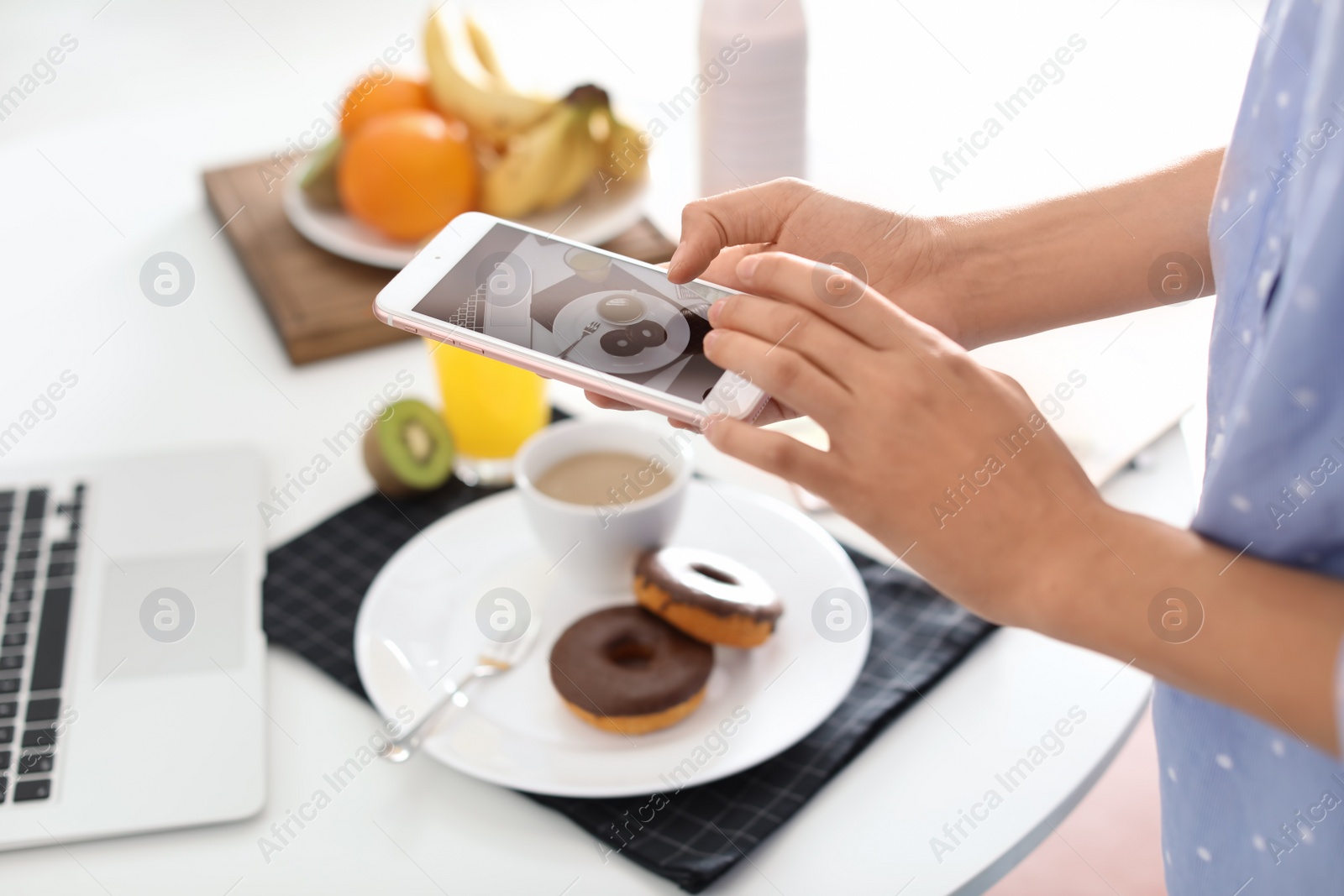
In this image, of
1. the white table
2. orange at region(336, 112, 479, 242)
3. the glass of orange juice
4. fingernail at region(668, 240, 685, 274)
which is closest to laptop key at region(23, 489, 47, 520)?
the white table

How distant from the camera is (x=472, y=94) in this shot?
1.34 meters

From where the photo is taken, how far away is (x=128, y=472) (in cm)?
99

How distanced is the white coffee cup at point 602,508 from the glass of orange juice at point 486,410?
153 mm

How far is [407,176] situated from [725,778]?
0.78 meters

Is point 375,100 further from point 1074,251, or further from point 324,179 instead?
point 1074,251

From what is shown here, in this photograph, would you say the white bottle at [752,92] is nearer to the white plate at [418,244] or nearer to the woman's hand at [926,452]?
the white plate at [418,244]

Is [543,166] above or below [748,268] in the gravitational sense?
below

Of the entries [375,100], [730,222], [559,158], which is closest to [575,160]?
[559,158]

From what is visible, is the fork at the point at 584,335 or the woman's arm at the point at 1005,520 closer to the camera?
the woman's arm at the point at 1005,520

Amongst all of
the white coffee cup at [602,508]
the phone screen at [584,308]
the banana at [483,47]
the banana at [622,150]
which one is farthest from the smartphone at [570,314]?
the banana at [483,47]

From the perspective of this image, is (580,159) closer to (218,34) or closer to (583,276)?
(583,276)

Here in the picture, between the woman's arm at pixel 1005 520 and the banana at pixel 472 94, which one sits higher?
the woman's arm at pixel 1005 520

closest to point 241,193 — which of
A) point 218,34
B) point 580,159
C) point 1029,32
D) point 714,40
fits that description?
point 580,159

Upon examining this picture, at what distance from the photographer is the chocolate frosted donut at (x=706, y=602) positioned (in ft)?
2.53
